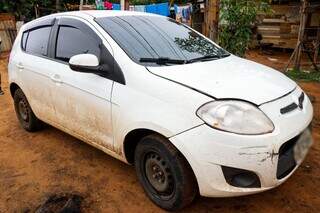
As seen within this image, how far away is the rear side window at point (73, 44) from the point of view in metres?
3.50

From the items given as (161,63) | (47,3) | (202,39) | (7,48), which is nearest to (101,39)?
(161,63)

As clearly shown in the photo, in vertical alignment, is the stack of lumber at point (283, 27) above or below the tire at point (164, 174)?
above

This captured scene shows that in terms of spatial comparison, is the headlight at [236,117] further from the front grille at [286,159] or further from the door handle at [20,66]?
the door handle at [20,66]

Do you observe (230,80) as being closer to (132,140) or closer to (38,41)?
(132,140)

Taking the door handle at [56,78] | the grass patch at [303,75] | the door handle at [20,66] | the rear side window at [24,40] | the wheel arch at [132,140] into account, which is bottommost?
the grass patch at [303,75]

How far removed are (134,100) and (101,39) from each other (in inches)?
33.4

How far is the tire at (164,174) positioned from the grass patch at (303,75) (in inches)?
262

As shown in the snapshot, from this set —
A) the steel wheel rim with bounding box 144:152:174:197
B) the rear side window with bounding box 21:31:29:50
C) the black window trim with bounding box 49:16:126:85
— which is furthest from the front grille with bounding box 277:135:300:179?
the rear side window with bounding box 21:31:29:50

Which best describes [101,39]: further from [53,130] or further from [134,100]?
[53,130]

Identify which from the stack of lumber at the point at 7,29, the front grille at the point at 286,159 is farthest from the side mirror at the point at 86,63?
the stack of lumber at the point at 7,29

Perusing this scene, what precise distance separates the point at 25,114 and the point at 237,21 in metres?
3.94

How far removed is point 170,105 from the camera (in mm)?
2691

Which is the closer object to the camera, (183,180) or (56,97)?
(183,180)

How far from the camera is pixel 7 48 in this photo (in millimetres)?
14984
